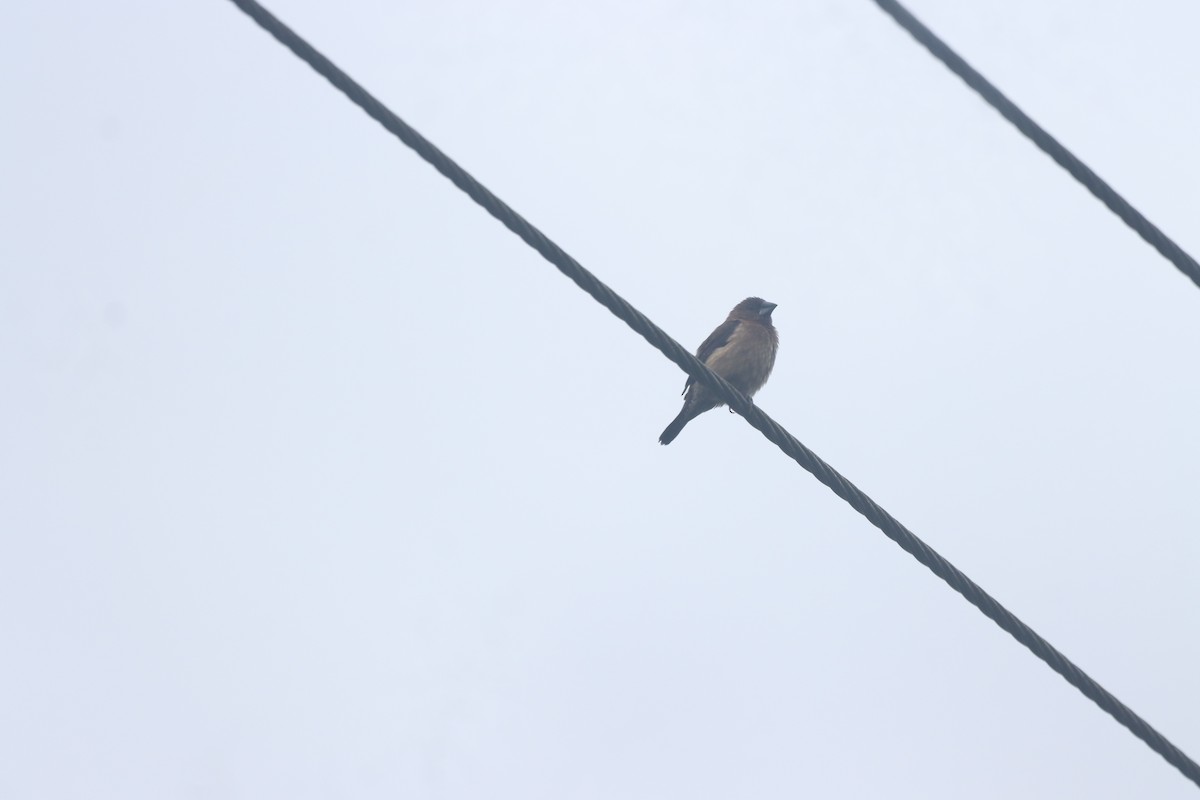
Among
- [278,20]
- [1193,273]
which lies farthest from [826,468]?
[278,20]

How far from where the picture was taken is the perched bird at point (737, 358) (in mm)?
9016

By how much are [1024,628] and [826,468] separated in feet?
3.09

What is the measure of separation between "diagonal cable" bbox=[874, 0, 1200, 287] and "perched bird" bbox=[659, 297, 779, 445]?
544 cm

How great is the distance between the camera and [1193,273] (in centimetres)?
346

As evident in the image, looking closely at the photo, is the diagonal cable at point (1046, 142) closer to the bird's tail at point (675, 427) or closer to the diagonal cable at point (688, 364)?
the diagonal cable at point (688, 364)

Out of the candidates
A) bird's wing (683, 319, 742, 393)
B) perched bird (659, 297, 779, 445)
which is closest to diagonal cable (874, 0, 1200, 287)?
perched bird (659, 297, 779, 445)

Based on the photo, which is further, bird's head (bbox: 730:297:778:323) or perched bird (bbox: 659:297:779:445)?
bird's head (bbox: 730:297:778:323)

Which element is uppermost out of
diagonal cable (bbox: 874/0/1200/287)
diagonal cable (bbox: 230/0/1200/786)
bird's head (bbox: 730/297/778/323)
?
bird's head (bbox: 730/297/778/323)

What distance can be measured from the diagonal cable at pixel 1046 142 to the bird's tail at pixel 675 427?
5.87m

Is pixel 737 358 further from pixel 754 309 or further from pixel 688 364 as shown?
pixel 688 364

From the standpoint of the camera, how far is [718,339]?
945 centimetres

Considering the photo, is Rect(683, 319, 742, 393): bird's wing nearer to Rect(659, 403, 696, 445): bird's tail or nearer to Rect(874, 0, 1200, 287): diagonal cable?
Rect(659, 403, 696, 445): bird's tail

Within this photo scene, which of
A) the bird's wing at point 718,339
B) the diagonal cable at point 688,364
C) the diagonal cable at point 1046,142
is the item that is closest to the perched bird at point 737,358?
the bird's wing at point 718,339

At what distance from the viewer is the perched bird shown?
902cm
